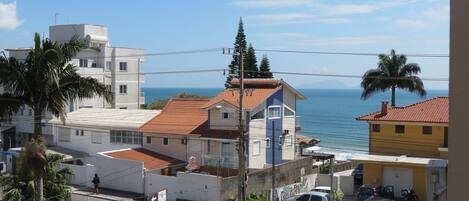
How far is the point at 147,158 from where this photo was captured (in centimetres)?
4178

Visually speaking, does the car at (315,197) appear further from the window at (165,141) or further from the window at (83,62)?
the window at (83,62)

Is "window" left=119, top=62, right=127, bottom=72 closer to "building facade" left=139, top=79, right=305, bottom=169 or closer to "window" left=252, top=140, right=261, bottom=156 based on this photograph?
"building facade" left=139, top=79, right=305, bottom=169

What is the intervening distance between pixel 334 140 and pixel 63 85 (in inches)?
3863

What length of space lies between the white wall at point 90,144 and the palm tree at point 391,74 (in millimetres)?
22951

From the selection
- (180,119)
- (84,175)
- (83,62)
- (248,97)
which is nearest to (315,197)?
(248,97)

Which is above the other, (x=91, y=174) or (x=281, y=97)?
(x=281, y=97)

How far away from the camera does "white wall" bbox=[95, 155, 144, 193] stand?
38047 mm

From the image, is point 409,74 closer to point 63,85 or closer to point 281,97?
point 281,97

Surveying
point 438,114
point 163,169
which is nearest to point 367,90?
point 438,114

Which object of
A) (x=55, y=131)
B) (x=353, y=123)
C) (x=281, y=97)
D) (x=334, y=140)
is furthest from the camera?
(x=353, y=123)

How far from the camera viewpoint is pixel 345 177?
38.2m

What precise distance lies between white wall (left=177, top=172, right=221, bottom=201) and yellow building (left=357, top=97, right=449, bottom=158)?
12.8 meters

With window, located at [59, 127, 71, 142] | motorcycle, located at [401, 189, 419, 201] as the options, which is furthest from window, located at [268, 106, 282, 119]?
window, located at [59, 127, 71, 142]

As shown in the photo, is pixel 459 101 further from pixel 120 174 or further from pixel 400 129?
pixel 400 129
